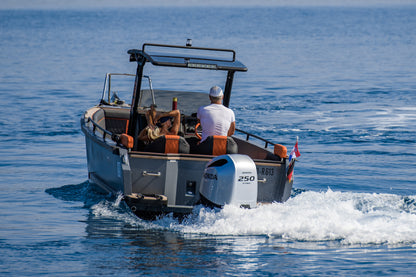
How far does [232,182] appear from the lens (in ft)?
27.4

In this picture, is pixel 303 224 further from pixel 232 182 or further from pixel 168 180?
pixel 168 180

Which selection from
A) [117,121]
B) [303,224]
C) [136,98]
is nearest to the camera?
[303,224]

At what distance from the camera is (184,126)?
35.6 feet

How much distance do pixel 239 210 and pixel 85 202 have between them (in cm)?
314

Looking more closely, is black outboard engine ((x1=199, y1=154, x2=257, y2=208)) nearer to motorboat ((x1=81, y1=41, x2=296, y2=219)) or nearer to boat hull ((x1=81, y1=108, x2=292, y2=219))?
motorboat ((x1=81, y1=41, x2=296, y2=219))

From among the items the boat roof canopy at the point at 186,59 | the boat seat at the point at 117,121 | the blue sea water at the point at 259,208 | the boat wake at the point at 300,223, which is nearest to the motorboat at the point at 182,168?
the boat roof canopy at the point at 186,59

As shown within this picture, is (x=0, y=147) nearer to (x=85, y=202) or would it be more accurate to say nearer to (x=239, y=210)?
(x=85, y=202)

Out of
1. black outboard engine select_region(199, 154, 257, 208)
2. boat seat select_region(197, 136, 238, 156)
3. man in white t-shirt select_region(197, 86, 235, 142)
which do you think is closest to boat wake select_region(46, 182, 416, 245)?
black outboard engine select_region(199, 154, 257, 208)

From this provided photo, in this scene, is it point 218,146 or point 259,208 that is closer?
point 259,208

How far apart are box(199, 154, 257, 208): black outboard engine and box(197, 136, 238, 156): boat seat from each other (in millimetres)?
625

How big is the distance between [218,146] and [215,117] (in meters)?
0.37

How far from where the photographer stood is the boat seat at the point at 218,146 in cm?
920

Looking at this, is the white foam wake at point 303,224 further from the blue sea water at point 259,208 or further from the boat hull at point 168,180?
the boat hull at point 168,180

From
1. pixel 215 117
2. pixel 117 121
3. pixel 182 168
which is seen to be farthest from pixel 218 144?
pixel 117 121
